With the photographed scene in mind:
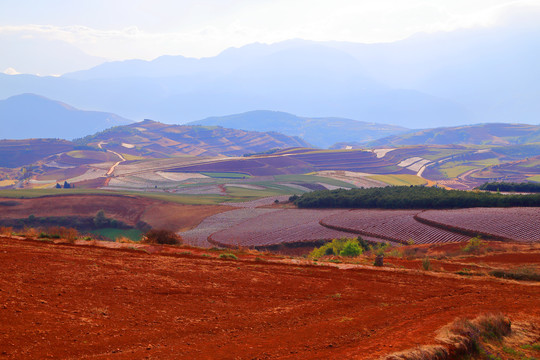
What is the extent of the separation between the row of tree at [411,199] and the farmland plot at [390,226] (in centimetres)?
291

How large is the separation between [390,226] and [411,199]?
39.6ft

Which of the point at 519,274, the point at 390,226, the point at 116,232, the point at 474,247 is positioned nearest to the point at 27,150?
the point at 116,232

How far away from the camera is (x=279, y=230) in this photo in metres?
50.1

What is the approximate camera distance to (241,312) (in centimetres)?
1276

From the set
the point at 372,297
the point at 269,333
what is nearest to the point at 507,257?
the point at 372,297

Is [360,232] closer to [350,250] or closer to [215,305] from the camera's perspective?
[350,250]

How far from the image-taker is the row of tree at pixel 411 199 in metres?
48.8

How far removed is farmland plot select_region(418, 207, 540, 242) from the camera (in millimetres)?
36219

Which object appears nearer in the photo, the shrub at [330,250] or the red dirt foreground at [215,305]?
the red dirt foreground at [215,305]

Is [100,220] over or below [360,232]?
below

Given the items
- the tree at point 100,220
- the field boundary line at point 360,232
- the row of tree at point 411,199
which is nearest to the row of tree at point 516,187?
the row of tree at point 411,199

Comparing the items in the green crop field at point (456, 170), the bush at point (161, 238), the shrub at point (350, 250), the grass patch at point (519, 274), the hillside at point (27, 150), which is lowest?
the shrub at point (350, 250)

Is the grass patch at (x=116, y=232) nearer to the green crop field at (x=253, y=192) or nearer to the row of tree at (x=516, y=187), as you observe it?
the green crop field at (x=253, y=192)

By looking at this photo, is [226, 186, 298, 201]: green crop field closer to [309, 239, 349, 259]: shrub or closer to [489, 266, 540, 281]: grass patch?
[309, 239, 349, 259]: shrub
